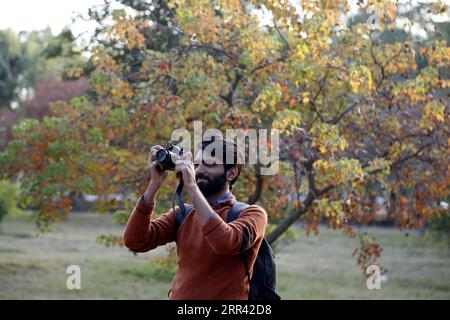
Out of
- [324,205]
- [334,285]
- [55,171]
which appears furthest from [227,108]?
[334,285]

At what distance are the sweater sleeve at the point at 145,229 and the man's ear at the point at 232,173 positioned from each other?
13.4 inches

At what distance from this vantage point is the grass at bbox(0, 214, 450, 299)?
14.0 meters

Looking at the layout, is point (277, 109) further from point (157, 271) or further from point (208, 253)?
point (157, 271)

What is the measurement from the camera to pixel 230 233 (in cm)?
325

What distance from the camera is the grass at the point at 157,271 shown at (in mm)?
13961

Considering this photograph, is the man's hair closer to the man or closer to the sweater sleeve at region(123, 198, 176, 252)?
the man

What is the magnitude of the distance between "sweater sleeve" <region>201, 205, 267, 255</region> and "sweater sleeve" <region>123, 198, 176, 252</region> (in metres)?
0.42

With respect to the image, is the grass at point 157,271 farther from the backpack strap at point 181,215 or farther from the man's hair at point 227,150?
the man's hair at point 227,150

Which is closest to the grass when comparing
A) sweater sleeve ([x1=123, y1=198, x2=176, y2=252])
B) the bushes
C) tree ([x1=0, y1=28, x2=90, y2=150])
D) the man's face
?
the bushes

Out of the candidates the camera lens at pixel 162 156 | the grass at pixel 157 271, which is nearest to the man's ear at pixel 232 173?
the camera lens at pixel 162 156

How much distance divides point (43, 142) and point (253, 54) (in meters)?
2.87
